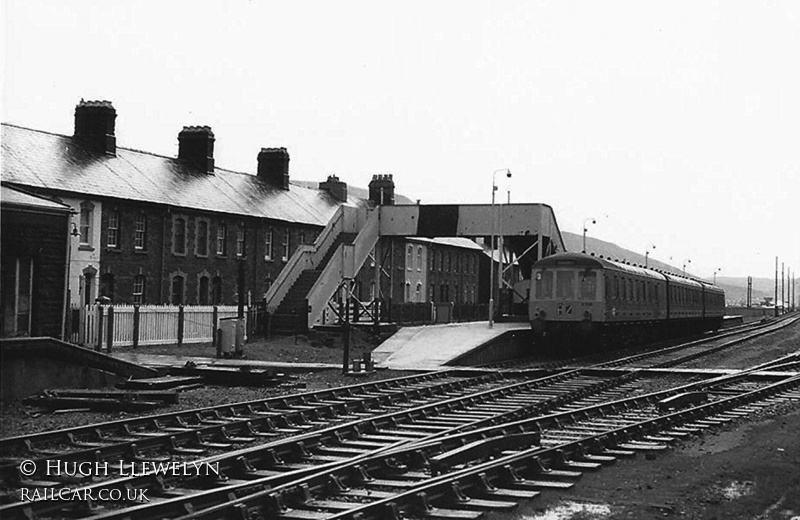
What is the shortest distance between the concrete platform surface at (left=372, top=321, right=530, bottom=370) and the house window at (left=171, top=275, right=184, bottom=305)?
10.7 metres

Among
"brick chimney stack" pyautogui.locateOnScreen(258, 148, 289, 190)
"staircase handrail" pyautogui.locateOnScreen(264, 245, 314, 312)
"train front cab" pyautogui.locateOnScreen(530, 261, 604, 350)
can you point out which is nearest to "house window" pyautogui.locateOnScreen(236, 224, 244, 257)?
"staircase handrail" pyautogui.locateOnScreen(264, 245, 314, 312)

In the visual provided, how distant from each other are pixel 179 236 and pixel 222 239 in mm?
2954

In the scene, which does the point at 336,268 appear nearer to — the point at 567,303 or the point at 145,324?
the point at 145,324

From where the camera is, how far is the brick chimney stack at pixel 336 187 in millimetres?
58531

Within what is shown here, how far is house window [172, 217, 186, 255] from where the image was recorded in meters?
40.3

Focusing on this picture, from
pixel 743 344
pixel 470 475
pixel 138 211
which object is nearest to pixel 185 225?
pixel 138 211

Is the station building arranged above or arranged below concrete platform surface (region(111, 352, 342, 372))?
above

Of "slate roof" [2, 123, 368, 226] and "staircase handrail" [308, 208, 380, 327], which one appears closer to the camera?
"slate roof" [2, 123, 368, 226]

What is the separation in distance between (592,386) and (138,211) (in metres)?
22.6

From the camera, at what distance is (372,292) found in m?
57.2

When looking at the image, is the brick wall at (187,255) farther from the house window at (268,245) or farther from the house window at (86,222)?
the house window at (86,222)

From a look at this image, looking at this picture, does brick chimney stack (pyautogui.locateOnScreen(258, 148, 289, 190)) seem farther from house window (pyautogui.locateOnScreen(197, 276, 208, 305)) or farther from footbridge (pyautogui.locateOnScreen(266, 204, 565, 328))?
footbridge (pyautogui.locateOnScreen(266, 204, 565, 328))

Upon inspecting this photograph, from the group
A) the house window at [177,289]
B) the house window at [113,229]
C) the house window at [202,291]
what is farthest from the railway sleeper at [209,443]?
the house window at [202,291]

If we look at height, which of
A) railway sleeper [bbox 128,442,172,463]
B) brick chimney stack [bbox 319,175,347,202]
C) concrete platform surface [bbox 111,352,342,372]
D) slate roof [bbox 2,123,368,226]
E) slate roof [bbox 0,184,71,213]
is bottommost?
railway sleeper [bbox 128,442,172,463]
